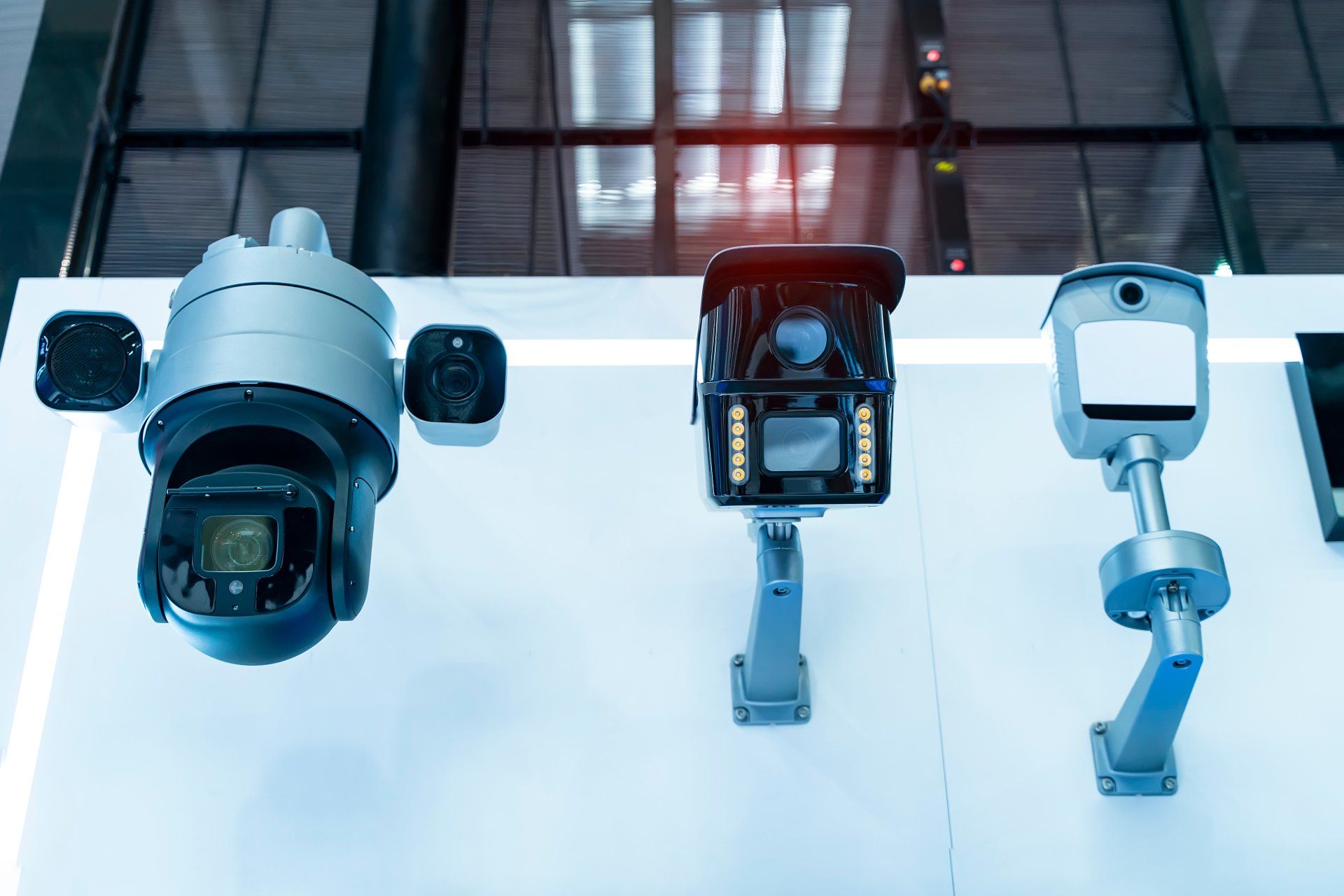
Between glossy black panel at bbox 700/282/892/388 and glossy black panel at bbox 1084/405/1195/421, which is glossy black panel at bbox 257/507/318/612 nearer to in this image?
glossy black panel at bbox 700/282/892/388

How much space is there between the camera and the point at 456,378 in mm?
1006

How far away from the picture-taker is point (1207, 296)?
1360 millimetres

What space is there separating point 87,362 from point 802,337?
0.66m

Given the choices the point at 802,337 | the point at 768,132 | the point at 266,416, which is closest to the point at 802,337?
the point at 802,337

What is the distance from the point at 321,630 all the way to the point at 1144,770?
2.80 ft

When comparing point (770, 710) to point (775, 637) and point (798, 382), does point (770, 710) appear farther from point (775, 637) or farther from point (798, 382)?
point (798, 382)

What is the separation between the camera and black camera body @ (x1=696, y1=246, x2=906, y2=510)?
36.4 inches

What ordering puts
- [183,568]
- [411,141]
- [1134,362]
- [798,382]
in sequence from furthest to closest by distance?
[411,141] < [1134,362] < [798,382] < [183,568]

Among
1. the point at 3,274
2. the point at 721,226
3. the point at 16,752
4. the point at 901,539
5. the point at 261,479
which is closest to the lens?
the point at 261,479

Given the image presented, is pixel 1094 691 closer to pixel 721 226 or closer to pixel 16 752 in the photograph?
pixel 16 752

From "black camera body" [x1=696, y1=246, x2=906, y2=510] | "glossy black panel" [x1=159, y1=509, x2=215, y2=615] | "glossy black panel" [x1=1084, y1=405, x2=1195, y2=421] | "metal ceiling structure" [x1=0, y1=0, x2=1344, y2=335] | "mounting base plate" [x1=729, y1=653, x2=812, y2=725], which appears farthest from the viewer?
"metal ceiling structure" [x1=0, y1=0, x2=1344, y2=335]

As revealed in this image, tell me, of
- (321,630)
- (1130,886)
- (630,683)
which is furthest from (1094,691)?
(321,630)

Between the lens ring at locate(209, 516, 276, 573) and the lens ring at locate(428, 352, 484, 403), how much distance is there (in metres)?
0.23

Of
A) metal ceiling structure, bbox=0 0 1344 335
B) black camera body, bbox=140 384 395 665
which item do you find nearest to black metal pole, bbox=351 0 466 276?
black camera body, bbox=140 384 395 665
